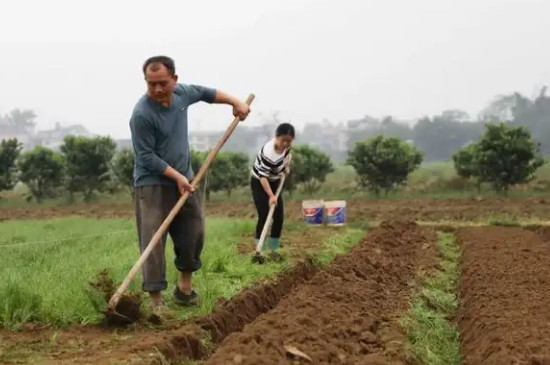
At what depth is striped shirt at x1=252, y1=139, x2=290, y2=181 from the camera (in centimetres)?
815

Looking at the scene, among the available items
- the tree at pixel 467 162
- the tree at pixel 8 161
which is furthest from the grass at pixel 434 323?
the tree at pixel 8 161

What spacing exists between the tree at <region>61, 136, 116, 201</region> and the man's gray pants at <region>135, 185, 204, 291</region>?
1982 centimetres

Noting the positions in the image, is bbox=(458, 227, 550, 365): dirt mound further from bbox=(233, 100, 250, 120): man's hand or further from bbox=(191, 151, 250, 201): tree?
bbox=(191, 151, 250, 201): tree

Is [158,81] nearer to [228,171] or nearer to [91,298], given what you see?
[91,298]

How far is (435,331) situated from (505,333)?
0.81 meters

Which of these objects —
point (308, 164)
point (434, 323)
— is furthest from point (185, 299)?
point (308, 164)

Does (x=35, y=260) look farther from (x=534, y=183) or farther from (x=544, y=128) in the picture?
(x=544, y=128)

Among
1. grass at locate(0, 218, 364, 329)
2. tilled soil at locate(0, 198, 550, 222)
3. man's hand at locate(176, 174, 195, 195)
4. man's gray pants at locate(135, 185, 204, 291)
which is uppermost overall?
man's hand at locate(176, 174, 195, 195)

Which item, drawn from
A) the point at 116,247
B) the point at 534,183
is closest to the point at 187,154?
the point at 116,247

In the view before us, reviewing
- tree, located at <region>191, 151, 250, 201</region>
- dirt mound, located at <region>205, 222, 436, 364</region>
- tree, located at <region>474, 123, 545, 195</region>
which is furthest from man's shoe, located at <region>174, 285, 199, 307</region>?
tree, located at <region>191, 151, 250, 201</region>

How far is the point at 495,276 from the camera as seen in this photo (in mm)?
6617

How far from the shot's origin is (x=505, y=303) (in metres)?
5.24

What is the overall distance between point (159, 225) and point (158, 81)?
1.05 m

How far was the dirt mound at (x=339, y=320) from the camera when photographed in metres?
3.68
